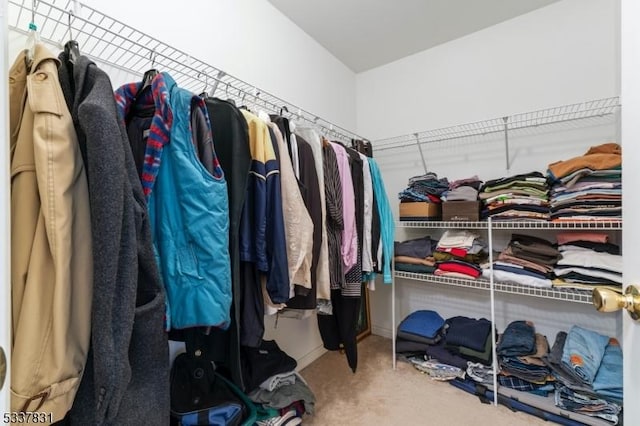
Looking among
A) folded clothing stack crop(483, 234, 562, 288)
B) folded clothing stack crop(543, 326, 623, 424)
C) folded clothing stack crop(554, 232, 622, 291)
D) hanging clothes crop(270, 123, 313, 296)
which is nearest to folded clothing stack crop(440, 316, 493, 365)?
folded clothing stack crop(543, 326, 623, 424)

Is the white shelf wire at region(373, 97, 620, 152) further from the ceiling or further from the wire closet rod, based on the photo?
the wire closet rod

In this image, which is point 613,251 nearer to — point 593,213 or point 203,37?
point 593,213

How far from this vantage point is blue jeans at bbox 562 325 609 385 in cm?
133

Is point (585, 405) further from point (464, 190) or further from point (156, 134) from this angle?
point (156, 134)

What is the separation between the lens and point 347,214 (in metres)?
1.39

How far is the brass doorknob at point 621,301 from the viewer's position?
50cm

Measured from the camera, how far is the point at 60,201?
0.56 m

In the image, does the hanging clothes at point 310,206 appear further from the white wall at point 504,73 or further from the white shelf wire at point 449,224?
the white wall at point 504,73

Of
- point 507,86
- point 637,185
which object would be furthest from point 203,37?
point 507,86

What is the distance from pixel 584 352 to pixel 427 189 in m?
1.18

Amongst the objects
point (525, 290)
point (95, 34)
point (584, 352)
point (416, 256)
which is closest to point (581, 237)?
point (525, 290)

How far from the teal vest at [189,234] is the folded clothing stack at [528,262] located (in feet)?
5.19

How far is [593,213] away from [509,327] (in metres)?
0.85

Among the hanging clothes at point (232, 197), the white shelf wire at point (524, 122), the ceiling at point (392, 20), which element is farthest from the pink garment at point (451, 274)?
the ceiling at point (392, 20)
